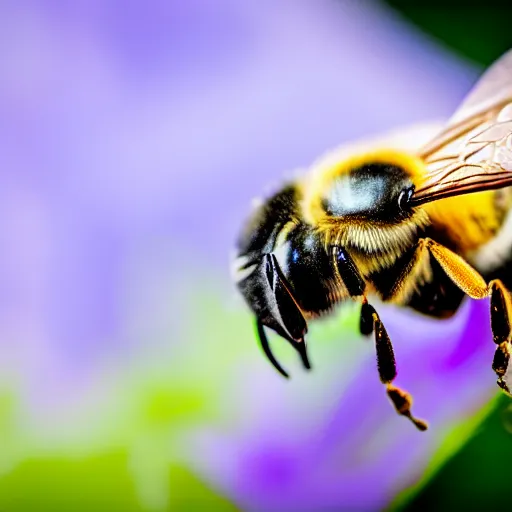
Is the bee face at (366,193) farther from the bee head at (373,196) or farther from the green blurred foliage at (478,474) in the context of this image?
the green blurred foliage at (478,474)

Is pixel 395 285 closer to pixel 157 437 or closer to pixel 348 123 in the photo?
pixel 157 437

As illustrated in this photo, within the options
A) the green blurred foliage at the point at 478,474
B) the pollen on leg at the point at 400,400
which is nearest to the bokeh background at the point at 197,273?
the green blurred foliage at the point at 478,474

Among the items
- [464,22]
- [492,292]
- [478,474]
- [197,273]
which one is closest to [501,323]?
[492,292]

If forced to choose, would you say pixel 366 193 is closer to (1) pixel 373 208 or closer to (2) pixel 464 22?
(1) pixel 373 208

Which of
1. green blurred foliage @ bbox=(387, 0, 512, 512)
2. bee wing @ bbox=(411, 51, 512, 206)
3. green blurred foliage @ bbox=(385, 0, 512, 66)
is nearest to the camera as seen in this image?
bee wing @ bbox=(411, 51, 512, 206)

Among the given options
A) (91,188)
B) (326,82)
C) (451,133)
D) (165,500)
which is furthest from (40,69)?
(451,133)

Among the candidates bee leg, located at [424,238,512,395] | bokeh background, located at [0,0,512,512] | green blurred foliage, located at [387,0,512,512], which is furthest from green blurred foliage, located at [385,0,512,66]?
bee leg, located at [424,238,512,395]

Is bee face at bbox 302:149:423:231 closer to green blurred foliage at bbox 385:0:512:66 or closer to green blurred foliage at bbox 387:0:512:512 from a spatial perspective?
green blurred foliage at bbox 387:0:512:512

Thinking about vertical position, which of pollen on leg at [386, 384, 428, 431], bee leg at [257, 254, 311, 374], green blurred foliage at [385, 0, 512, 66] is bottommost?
pollen on leg at [386, 384, 428, 431]
